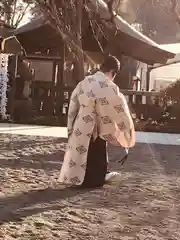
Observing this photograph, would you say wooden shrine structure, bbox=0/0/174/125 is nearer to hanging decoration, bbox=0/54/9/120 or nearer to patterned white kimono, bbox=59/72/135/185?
hanging decoration, bbox=0/54/9/120

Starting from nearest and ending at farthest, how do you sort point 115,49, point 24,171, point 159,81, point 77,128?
point 77,128 < point 24,171 < point 115,49 < point 159,81

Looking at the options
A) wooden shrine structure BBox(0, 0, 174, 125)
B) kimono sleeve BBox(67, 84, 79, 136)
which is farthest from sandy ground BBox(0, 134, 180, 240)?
wooden shrine structure BBox(0, 0, 174, 125)

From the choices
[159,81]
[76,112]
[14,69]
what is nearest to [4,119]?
[14,69]

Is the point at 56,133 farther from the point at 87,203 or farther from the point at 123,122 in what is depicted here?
the point at 87,203

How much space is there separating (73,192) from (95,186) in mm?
446

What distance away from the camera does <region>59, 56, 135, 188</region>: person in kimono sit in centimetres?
690

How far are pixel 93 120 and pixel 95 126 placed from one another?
0.11m

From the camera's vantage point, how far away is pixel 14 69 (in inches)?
637

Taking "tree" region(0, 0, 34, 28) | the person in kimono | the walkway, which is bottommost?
the walkway

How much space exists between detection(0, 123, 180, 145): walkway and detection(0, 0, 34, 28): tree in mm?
17531

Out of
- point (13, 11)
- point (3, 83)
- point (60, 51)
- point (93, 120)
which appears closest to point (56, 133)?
point (3, 83)

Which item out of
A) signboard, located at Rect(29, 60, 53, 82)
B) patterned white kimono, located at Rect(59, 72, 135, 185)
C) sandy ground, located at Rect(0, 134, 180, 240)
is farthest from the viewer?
signboard, located at Rect(29, 60, 53, 82)

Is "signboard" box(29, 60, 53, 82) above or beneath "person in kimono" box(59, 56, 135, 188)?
above

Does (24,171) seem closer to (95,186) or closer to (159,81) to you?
(95,186)
